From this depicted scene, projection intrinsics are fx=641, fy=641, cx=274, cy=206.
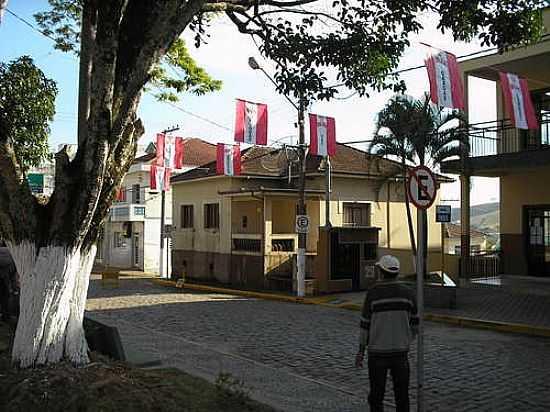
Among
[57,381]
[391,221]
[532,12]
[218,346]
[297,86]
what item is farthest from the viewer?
[391,221]

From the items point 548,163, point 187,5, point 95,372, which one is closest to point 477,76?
point 548,163

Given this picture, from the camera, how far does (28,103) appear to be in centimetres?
1027

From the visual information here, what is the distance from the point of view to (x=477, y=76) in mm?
21953

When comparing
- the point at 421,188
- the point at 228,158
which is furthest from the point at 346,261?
the point at 421,188

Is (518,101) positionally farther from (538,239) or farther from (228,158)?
(228,158)

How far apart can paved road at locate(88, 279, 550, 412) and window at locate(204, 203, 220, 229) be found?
10.5 m

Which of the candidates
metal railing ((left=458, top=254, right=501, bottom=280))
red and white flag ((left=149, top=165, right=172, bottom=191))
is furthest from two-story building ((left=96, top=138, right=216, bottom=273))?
metal railing ((left=458, top=254, right=501, bottom=280))

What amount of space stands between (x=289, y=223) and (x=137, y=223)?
17.0 metres

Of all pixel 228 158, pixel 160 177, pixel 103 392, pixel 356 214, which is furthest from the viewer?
pixel 160 177

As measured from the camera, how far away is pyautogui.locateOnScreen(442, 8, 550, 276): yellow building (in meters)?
19.8

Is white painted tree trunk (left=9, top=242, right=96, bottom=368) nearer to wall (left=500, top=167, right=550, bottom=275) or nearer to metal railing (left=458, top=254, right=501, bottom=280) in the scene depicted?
metal railing (left=458, top=254, right=501, bottom=280)

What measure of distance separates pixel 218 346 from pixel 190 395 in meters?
5.55

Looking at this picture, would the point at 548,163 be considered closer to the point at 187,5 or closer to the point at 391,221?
the point at 391,221

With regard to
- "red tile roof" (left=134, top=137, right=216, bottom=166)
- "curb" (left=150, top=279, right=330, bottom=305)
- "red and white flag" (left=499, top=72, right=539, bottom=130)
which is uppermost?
"red tile roof" (left=134, top=137, right=216, bottom=166)
